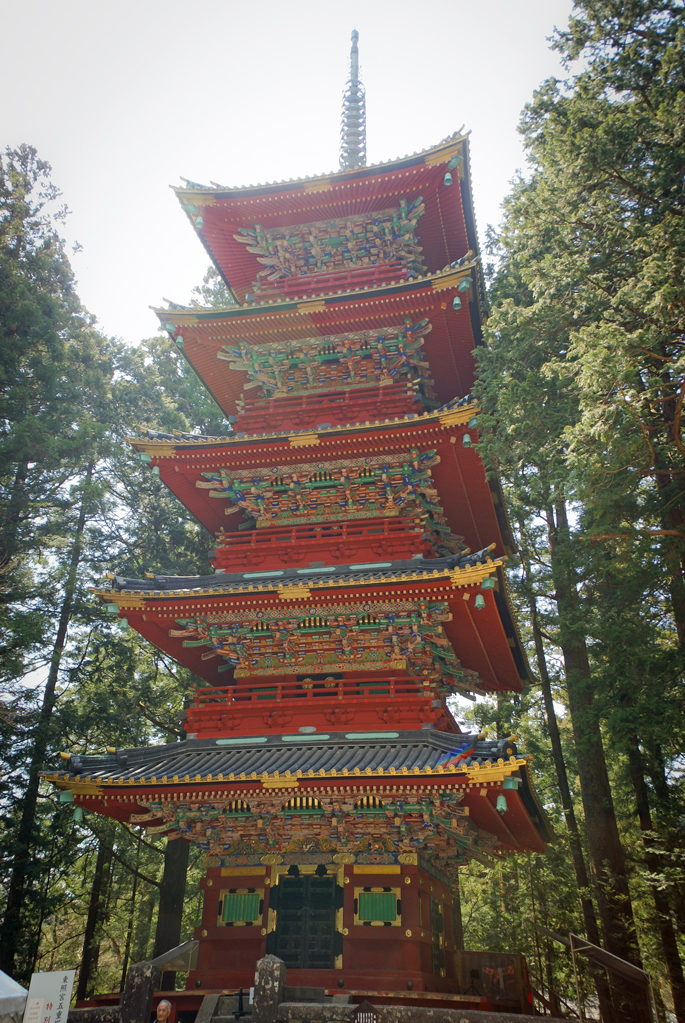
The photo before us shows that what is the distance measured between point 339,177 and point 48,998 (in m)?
14.5

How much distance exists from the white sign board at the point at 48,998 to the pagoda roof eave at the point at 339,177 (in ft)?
46.2

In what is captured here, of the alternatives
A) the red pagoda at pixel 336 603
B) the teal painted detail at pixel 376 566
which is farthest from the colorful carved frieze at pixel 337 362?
the teal painted detail at pixel 376 566

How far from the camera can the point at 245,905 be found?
10219 millimetres

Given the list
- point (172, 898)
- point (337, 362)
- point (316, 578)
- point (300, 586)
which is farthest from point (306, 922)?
point (337, 362)

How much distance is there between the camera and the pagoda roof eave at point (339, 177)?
44.1 feet

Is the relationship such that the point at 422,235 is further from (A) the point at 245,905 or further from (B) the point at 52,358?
(A) the point at 245,905

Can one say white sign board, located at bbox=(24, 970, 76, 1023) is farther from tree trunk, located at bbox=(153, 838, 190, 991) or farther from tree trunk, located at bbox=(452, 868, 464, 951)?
tree trunk, located at bbox=(153, 838, 190, 991)

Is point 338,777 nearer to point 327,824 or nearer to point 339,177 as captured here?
point 327,824

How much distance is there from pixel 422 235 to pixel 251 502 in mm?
7451

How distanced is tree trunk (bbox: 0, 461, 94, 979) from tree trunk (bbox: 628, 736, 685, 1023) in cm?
1425

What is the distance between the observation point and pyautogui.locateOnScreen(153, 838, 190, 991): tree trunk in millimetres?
16656

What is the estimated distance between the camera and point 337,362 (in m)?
14.8

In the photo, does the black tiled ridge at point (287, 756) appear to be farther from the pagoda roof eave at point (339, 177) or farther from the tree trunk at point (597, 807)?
the pagoda roof eave at point (339, 177)

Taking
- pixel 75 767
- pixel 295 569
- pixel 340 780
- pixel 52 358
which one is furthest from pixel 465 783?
pixel 52 358
